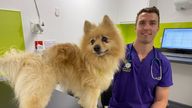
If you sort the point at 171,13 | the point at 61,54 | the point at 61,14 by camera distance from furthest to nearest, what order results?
the point at 171,13 < the point at 61,14 < the point at 61,54

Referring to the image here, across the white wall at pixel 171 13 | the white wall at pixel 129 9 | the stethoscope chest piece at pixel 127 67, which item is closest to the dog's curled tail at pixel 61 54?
the stethoscope chest piece at pixel 127 67

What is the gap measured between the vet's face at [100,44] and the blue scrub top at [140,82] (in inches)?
9.4

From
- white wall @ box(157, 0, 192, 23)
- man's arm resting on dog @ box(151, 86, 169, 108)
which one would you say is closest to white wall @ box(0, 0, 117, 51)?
white wall @ box(157, 0, 192, 23)

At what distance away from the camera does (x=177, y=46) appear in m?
2.83

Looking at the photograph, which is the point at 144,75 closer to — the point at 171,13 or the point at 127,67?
the point at 127,67

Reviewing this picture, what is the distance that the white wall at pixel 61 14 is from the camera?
2301 millimetres

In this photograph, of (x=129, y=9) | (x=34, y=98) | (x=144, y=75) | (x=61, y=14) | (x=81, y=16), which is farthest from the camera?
(x=129, y=9)

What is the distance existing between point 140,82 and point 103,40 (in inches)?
15.7

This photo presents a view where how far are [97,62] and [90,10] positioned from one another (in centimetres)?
192

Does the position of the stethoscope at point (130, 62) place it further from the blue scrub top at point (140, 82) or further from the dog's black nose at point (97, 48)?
the dog's black nose at point (97, 48)

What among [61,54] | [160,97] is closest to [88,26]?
[61,54]

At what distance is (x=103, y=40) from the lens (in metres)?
1.18

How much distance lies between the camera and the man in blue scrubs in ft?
4.11

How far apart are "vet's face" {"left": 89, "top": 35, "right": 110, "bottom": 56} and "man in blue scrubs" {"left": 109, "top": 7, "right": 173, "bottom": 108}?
9.1 inches
